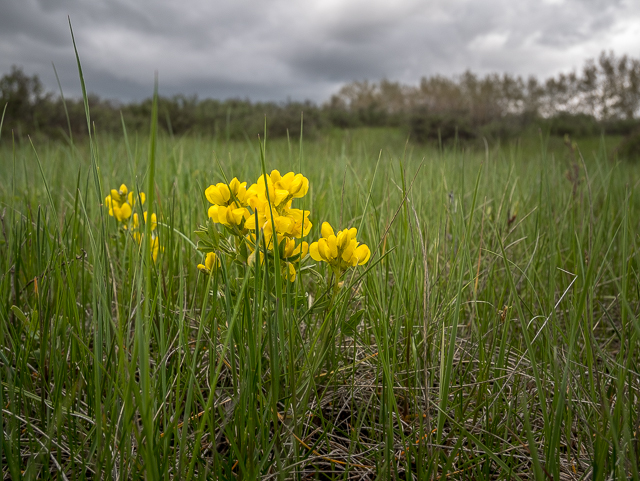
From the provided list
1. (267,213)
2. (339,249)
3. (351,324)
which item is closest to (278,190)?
(267,213)

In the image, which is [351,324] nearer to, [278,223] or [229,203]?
[278,223]

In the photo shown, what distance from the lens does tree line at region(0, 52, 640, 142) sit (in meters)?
8.88

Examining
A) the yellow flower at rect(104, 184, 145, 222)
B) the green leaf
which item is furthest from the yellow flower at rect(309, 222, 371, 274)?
the yellow flower at rect(104, 184, 145, 222)

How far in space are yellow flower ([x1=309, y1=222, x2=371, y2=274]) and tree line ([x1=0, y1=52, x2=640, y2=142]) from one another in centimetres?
297

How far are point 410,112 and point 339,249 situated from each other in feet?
47.4

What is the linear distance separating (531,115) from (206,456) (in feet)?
47.9

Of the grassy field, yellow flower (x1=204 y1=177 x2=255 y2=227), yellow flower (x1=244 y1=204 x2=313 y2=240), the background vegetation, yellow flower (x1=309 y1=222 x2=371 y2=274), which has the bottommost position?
the grassy field

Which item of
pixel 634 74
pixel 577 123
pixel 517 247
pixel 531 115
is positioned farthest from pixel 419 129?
pixel 634 74

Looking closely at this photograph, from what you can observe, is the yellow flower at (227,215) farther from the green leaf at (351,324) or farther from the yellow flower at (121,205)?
the yellow flower at (121,205)

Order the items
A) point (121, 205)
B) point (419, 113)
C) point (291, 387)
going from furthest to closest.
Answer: point (419, 113) → point (121, 205) → point (291, 387)

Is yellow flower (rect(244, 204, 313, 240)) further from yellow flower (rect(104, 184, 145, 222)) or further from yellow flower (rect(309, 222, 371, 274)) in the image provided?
yellow flower (rect(104, 184, 145, 222))

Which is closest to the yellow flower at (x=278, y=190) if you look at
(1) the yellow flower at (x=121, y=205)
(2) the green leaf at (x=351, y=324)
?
(2) the green leaf at (x=351, y=324)

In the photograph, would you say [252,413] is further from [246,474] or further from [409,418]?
[409,418]

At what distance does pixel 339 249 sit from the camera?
0.78m
